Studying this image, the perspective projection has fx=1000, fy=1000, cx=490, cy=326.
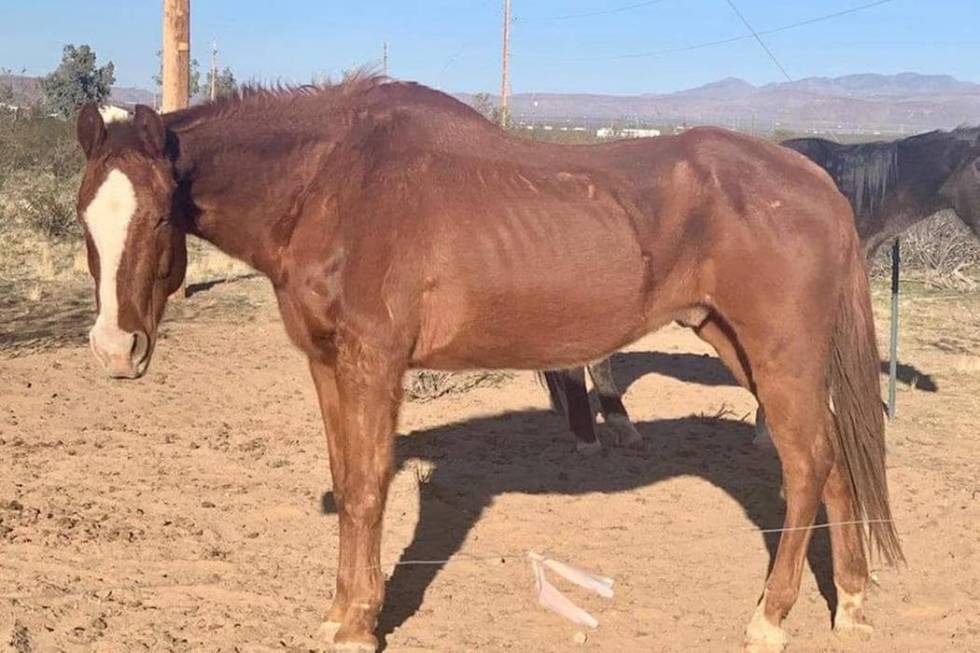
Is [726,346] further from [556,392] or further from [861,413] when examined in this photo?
[556,392]

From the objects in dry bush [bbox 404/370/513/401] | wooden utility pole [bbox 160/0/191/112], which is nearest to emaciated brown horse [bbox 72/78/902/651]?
dry bush [bbox 404/370/513/401]

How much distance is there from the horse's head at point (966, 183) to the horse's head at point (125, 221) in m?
5.51

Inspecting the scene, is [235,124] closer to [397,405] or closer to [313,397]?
[397,405]

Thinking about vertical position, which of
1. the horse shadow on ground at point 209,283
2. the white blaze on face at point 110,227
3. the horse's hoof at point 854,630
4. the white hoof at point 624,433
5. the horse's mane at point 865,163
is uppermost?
the horse's mane at point 865,163

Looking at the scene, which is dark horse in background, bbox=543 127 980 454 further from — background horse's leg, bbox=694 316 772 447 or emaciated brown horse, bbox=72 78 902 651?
emaciated brown horse, bbox=72 78 902 651

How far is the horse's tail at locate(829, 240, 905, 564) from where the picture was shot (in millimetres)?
4082

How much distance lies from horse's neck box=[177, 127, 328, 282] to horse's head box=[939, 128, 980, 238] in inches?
197

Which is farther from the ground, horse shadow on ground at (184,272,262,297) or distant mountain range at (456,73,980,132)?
distant mountain range at (456,73,980,132)

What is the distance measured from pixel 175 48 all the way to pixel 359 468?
757cm

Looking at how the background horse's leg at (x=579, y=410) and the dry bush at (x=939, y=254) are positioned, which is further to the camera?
the dry bush at (x=939, y=254)

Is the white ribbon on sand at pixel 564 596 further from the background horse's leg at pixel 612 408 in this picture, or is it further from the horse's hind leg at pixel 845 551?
the background horse's leg at pixel 612 408

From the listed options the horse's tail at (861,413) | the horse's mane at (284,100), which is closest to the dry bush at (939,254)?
the horse's tail at (861,413)

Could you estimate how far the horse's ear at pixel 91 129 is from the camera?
324 cm

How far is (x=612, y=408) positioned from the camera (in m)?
6.76
